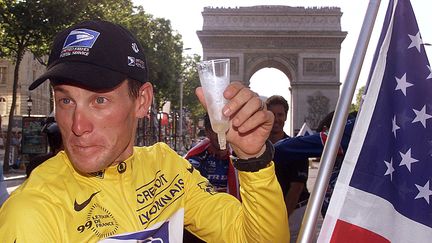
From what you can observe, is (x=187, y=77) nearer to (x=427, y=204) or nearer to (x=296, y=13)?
(x=296, y=13)

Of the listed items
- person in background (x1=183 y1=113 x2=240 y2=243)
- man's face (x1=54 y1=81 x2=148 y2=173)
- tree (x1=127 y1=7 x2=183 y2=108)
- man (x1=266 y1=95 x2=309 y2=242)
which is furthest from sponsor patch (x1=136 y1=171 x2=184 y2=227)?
tree (x1=127 y1=7 x2=183 y2=108)

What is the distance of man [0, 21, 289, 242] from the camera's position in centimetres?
181

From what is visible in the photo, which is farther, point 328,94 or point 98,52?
point 328,94

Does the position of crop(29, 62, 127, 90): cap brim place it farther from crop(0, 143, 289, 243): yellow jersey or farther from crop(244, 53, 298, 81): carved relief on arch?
crop(244, 53, 298, 81): carved relief on arch

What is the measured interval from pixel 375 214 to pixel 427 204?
0.70 feet

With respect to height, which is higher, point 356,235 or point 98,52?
point 98,52

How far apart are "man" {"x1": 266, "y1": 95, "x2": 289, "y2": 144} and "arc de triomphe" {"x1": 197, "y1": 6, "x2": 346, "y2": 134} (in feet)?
148

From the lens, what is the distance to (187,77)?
69.3m

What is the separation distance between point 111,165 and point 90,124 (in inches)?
8.4

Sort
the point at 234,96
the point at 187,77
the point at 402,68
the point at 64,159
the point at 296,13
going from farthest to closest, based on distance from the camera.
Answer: the point at 187,77, the point at 296,13, the point at 402,68, the point at 64,159, the point at 234,96

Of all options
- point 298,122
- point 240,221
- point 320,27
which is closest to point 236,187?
point 240,221

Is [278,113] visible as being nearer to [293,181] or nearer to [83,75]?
[293,181]

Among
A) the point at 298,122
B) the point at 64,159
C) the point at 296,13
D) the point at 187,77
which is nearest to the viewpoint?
the point at 64,159

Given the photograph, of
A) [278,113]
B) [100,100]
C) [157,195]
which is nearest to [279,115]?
[278,113]
